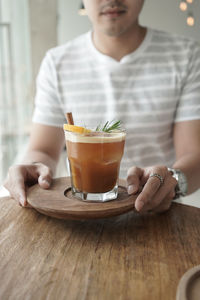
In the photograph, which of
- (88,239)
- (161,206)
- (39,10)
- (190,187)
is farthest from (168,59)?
(39,10)

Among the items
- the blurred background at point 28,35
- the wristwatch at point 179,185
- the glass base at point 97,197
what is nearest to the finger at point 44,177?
the glass base at point 97,197

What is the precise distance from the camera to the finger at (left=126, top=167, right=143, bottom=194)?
949 mm

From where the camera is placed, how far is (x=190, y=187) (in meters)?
1.27

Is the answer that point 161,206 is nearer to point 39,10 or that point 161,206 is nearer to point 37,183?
point 37,183

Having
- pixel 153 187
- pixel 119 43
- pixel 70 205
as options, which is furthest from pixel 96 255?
pixel 119 43

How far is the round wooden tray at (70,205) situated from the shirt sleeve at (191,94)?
767 mm

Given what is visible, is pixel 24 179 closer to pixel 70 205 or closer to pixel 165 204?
pixel 70 205

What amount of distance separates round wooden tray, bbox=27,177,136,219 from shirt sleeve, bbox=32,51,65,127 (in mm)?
761

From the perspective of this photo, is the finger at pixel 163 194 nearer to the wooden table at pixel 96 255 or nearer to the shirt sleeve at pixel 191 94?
the wooden table at pixel 96 255

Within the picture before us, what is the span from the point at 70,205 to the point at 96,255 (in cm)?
16

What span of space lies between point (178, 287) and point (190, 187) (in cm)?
72

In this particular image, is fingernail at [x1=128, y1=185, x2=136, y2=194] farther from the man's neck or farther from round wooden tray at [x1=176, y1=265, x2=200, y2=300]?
the man's neck

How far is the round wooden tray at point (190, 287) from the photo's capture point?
560mm

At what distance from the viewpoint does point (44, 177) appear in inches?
40.3
